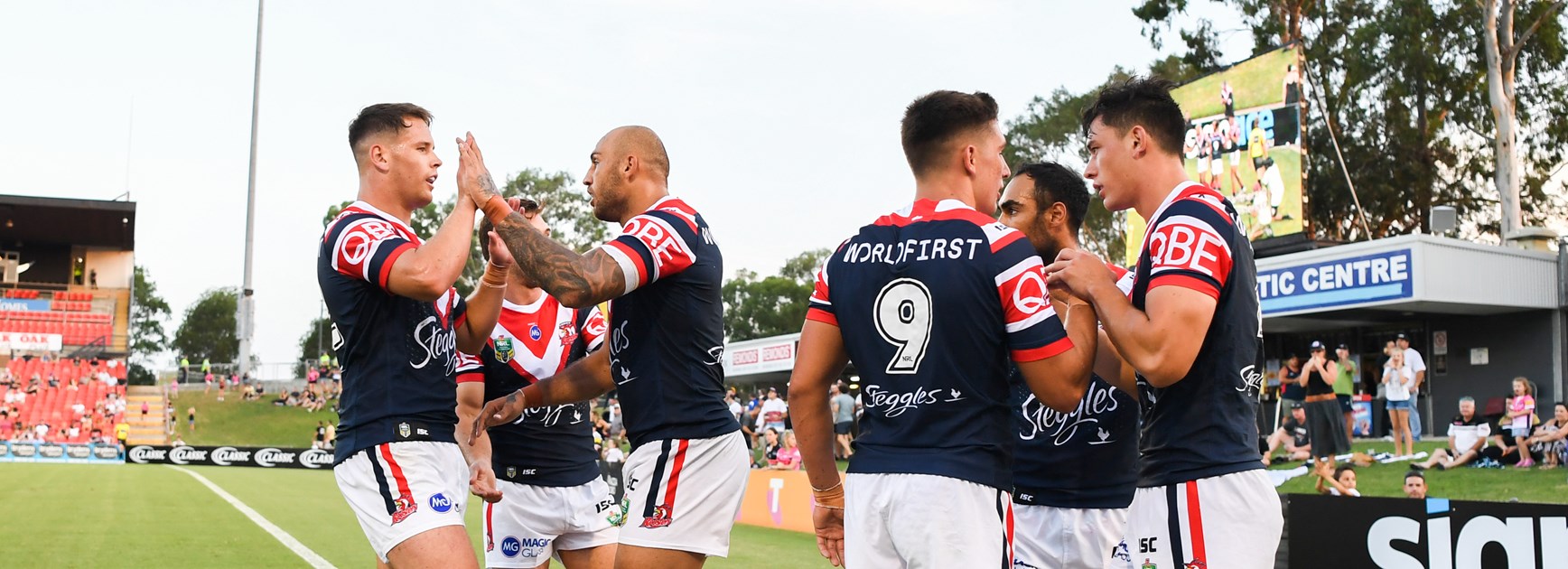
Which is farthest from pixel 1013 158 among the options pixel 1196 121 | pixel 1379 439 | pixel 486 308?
pixel 486 308

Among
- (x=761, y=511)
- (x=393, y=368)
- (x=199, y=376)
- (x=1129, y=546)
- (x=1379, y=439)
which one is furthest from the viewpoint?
(x=199, y=376)

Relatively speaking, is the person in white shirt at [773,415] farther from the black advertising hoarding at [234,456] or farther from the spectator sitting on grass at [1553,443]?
the black advertising hoarding at [234,456]

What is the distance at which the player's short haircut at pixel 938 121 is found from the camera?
4230 mm

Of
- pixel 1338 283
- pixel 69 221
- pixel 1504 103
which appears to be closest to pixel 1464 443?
pixel 1338 283

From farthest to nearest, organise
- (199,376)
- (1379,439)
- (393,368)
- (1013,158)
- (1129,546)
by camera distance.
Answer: (199,376) < (1013,158) < (1379,439) < (393,368) < (1129,546)

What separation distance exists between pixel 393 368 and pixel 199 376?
7124cm

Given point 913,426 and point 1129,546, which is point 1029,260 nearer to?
point 913,426

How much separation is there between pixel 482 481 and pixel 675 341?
124 cm

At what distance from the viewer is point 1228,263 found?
390 cm

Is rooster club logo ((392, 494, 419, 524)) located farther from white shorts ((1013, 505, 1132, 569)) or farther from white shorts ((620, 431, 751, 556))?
white shorts ((1013, 505, 1132, 569))

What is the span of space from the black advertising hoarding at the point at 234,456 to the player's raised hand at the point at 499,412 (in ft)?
134

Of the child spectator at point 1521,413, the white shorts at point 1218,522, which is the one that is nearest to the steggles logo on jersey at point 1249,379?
the white shorts at point 1218,522

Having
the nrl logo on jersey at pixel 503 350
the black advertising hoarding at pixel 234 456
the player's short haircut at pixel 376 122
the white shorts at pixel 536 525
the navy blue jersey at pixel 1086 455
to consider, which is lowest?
the black advertising hoarding at pixel 234 456

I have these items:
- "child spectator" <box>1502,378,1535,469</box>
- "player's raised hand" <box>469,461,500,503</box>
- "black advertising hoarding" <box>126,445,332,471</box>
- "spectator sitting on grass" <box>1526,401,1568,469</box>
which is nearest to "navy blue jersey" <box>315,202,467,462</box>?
"player's raised hand" <box>469,461,500,503</box>
